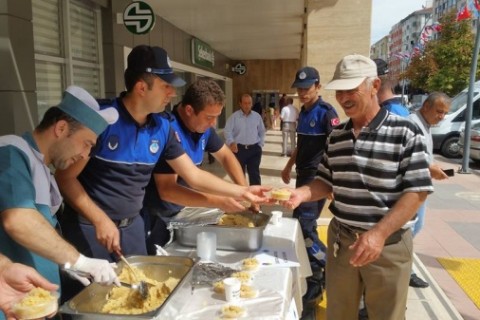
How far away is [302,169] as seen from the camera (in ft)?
15.7

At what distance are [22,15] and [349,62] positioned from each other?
3.82m

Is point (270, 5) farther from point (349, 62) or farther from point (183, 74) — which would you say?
point (349, 62)

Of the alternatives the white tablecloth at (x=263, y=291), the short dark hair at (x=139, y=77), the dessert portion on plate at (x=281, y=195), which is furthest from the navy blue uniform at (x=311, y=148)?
the short dark hair at (x=139, y=77)

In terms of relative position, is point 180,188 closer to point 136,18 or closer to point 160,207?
point 160,207

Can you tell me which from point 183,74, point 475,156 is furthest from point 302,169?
point 475,156

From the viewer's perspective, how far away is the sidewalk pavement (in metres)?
3.88

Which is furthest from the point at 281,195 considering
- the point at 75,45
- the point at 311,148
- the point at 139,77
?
the point at 75,45

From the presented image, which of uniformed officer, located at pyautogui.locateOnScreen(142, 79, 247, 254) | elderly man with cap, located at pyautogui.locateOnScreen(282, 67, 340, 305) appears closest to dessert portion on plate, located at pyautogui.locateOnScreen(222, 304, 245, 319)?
uniformed officer, located at pyautogui.locateOnScreen(142, 79, 247, 254)

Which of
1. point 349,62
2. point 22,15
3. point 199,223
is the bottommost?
point 199,223

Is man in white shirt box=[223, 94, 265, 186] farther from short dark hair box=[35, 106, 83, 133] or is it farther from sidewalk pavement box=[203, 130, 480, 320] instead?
short dark hair box=[35, 106, 83, 133]

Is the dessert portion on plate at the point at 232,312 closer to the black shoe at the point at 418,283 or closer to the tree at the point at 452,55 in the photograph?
the black shoe at the point at 418,283

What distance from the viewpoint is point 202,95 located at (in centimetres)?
298

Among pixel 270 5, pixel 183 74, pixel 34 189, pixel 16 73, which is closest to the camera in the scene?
pixel 34 189

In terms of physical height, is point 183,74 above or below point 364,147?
above
